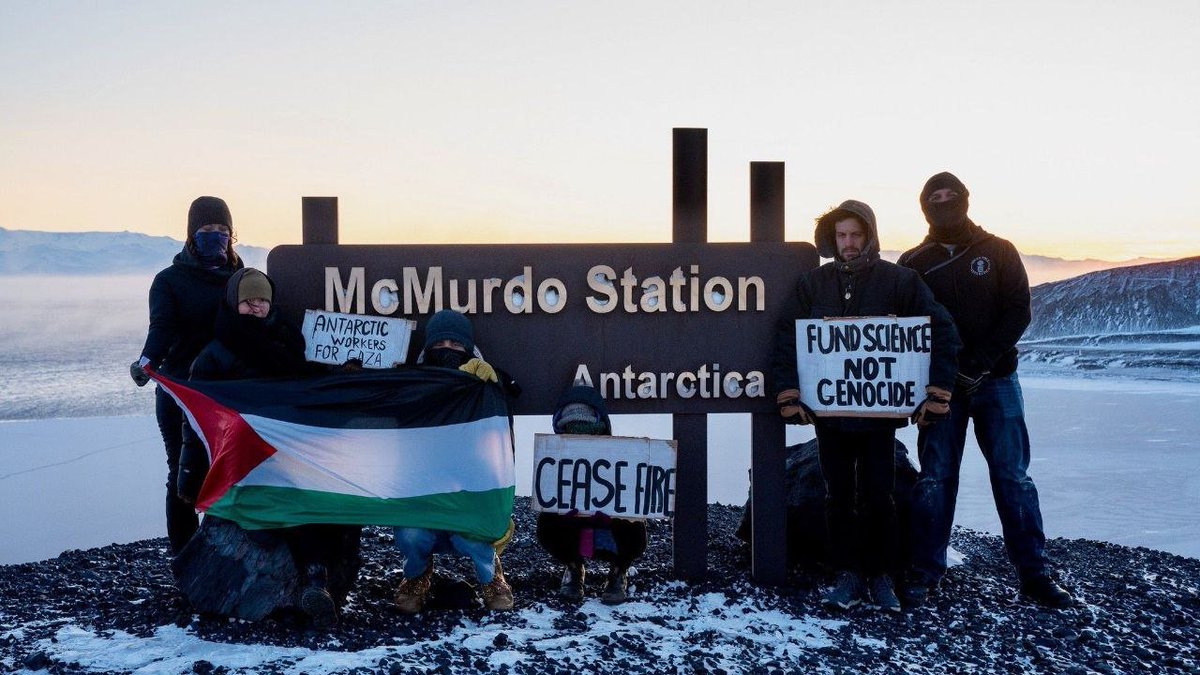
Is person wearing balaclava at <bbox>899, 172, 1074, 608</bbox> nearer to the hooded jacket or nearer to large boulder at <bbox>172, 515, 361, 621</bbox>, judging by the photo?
the hooded jacket

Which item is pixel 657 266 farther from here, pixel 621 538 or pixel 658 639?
pixel 658 639

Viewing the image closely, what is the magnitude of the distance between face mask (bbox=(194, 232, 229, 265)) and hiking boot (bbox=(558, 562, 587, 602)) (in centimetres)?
271

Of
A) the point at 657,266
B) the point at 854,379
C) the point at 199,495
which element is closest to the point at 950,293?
the point at 854,379

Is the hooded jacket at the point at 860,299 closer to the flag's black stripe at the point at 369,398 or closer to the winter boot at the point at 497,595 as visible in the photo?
the flag's black stripe at the point at 369,398

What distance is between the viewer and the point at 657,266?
5.62 meters

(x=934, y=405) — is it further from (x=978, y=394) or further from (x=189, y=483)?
(x=189, y=483)

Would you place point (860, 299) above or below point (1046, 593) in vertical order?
above

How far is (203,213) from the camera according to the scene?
5152 mm

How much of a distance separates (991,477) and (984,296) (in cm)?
106

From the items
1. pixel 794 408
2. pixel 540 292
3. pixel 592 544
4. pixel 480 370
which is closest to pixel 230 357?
pixel 480 370

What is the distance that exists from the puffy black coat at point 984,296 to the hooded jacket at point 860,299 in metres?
0.22

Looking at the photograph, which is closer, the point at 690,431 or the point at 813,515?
the point at 690,431

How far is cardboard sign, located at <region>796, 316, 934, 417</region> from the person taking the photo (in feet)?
16.4

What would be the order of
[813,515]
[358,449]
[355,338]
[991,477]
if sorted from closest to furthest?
[358,449] < [991,477] < [355,338] < [813,515]
